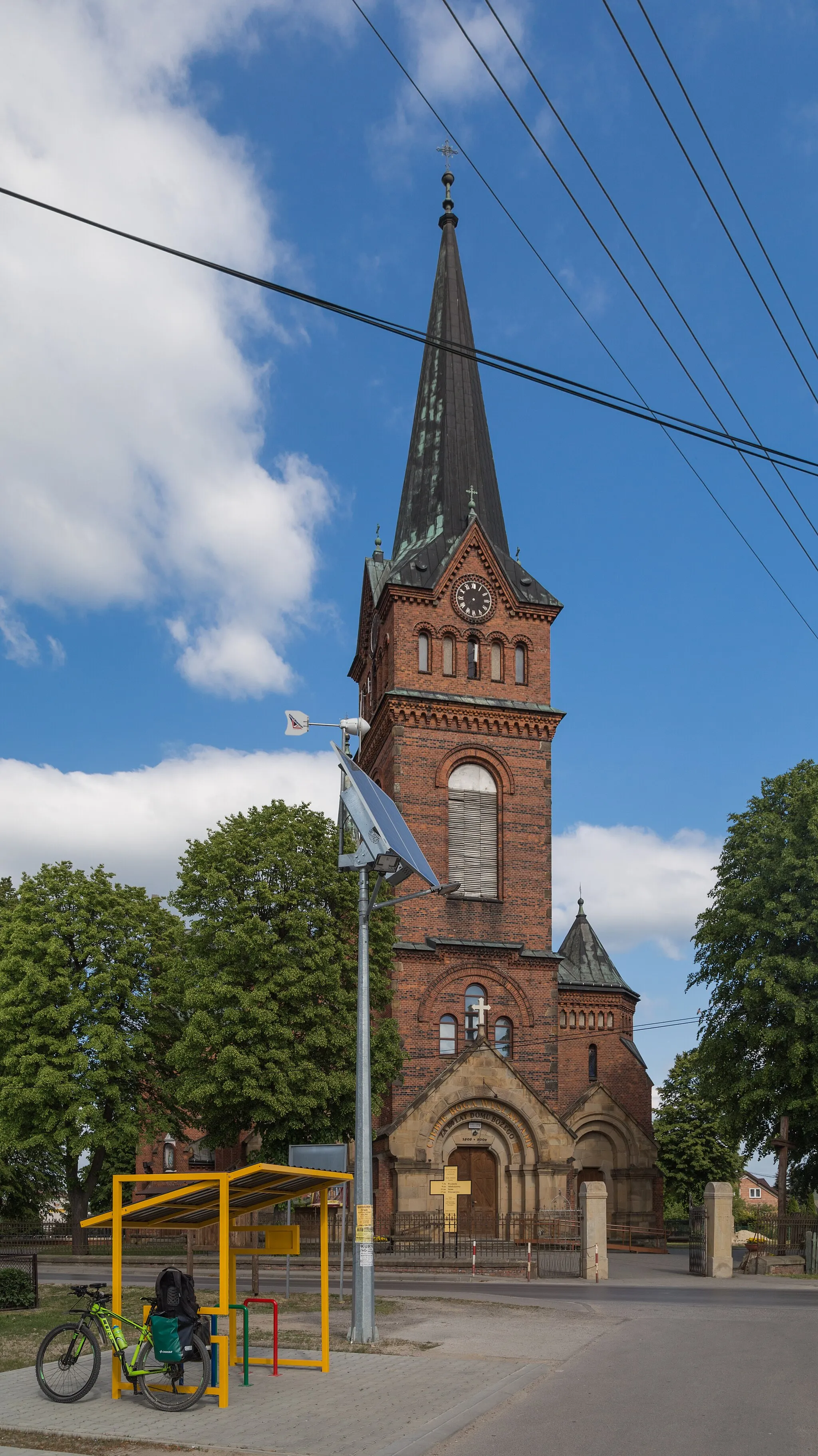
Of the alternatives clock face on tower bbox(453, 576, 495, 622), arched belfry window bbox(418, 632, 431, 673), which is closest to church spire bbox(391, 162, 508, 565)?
clock face on tower bbox(453, 576, 495, 622)

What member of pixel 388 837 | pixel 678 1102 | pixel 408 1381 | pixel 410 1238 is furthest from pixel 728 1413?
pixel 678 1102

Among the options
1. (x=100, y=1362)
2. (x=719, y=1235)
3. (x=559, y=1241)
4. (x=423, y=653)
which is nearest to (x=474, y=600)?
(x=423, y=653)

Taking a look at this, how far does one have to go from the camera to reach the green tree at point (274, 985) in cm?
3266

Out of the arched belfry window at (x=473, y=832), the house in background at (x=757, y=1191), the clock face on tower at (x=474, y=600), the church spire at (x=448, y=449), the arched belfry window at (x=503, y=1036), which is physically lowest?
the house in background at (x=757, y=1191)

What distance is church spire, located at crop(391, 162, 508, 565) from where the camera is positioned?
46812 mm

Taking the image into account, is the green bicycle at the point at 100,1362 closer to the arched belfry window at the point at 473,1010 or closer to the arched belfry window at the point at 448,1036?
the arched belfry window at the point at 448,1036

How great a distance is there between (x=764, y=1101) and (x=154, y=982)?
698 inches

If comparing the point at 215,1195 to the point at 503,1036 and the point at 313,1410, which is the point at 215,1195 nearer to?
the point at 313,1410

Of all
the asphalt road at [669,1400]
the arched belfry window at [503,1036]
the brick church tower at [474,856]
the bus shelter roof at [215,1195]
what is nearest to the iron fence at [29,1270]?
the bus shelter roof at [215,1195]

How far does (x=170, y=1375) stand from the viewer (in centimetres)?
1173

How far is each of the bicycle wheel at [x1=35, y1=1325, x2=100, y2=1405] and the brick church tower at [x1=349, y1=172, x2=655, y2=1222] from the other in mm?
25831

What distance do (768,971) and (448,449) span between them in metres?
22.6

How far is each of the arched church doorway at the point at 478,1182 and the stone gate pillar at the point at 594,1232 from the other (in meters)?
7.90

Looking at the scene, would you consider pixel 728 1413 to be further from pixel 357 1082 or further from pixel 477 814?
pixel 477 814
